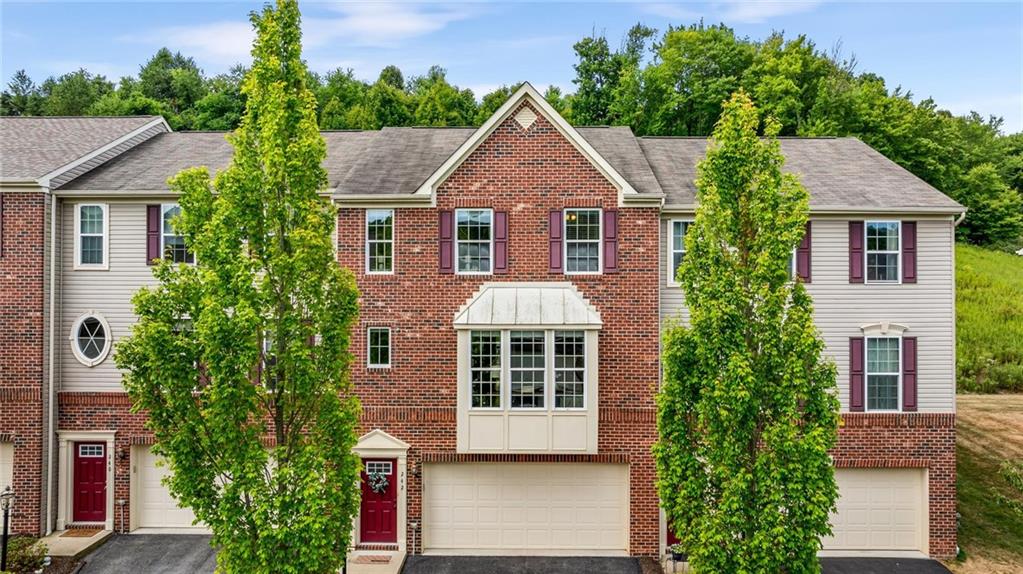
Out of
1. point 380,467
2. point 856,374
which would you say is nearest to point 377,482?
point 380,467

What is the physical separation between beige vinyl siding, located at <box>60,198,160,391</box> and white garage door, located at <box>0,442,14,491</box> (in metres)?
1.81

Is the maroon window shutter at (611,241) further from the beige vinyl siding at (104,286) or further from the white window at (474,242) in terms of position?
the beige vinyl siding at (104,286)

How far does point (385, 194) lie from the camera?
14.0 m

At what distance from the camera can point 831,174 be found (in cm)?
1580

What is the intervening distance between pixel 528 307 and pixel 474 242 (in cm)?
213

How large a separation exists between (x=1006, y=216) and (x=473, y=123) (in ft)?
124

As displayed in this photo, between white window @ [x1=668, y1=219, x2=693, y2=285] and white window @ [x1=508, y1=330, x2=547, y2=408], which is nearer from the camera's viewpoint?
white window @ [x1=508, y1=330, x2=547, y2=408]

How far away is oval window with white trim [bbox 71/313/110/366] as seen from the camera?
566 inches

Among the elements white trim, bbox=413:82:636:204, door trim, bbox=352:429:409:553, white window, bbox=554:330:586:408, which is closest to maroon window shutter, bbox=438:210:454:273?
white trim, bbox=413:82:636:204

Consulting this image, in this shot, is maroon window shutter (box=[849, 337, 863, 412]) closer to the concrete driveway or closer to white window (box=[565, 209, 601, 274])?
white window (box=[565, 209, 601, 274])

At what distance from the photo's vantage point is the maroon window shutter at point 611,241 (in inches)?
551

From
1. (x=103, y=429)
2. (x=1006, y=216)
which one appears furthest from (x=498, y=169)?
(x=1006, y=216)

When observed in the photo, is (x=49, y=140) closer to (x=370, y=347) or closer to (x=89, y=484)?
(x=89, y=484)

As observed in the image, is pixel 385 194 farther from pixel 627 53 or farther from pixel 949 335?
pixel 627 53
